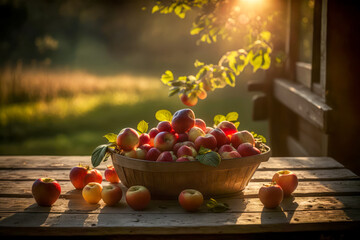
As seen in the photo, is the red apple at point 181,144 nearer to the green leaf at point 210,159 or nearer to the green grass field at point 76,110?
the green leaf at point 210,159

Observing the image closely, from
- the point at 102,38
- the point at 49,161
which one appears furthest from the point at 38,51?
the point at 49,161

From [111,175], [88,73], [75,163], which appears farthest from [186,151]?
[88,73]

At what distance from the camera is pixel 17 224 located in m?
1.78

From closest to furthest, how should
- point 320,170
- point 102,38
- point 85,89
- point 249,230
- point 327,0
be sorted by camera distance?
point 249,230 → point 320,170 → point 327,0 → point 85,89 → point 102,38

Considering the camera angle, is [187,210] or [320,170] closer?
[187,210]

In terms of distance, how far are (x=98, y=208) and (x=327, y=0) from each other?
1.99 m

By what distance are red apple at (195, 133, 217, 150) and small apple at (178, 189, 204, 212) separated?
0.83 ft

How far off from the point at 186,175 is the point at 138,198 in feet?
0.80

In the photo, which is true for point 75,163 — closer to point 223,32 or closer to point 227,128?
point 227,128

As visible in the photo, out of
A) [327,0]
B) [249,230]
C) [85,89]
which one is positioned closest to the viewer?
[249,230]

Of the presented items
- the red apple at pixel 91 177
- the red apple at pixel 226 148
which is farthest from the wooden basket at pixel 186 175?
the red apple at pixel 91 177

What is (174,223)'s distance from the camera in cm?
176

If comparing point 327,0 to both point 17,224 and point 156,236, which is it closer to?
point 156,236

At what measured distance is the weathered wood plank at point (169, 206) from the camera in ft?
6.37
